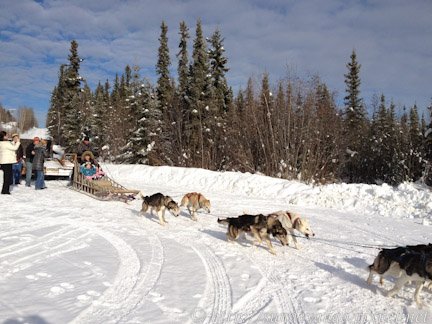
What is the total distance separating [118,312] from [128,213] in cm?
598

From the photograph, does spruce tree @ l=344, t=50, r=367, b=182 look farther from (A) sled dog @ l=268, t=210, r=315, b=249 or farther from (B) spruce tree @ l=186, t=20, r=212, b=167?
(A) sled dog @ l=268, t=210, r=315, b=249

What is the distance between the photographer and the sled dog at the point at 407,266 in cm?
474

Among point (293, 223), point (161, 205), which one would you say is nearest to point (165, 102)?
point (161, 205)

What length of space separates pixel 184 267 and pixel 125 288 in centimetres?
120

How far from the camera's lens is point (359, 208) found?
1206 centimetres

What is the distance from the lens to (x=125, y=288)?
4941 millimetres

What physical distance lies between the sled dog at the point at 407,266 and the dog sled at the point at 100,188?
27.1 feet

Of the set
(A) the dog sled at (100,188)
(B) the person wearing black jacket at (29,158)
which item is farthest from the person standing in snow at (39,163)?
(A) the dog sled at (100,188)

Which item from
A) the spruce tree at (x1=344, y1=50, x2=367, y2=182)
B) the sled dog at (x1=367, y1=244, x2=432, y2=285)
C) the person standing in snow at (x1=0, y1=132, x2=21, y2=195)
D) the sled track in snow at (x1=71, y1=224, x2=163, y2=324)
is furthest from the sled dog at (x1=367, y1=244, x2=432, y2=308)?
the spruce tree at (x1=344, y1=50, x2=367, y2=182)

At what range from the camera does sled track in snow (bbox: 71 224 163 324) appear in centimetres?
414

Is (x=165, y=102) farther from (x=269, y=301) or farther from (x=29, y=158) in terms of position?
(x=269, y=301)

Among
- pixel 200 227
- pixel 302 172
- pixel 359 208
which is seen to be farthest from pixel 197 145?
pixel 200 227

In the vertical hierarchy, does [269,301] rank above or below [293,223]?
below

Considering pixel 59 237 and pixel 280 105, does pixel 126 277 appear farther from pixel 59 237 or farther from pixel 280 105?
pixel 280 105
